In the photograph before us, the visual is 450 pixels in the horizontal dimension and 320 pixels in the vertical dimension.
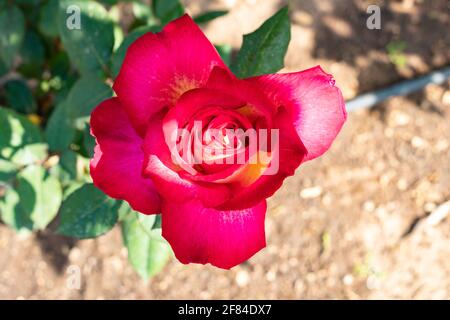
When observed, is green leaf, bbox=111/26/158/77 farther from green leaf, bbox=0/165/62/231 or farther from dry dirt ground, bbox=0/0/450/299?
dry dirt ground, bbox=0/0/450/299

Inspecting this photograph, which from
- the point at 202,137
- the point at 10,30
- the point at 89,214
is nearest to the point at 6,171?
the point at 89,214

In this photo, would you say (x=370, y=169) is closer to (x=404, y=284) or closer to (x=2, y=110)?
(x=404, y=284)

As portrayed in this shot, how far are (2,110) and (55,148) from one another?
0.16 m

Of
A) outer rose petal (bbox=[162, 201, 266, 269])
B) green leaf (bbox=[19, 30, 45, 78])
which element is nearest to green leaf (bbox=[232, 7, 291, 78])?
outer rose petal (bbox=[162, 201, 266, 269])

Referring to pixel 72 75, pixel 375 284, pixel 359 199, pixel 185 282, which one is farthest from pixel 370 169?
pixel 72 75

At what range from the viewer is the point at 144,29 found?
1.28m

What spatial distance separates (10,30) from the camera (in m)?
1.75

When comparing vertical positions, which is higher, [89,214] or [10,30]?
[10,30]

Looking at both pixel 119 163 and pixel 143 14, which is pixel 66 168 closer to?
pixel 143 14

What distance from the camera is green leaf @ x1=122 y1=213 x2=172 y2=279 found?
1.47m

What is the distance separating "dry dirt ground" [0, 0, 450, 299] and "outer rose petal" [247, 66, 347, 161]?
155cm

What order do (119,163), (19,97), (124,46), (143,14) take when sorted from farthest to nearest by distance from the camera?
(19,97) < (143,14) < (124,46) < (119,163)

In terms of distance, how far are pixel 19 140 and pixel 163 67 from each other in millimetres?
794

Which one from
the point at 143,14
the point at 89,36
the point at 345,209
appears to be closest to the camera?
the point at 89,36
